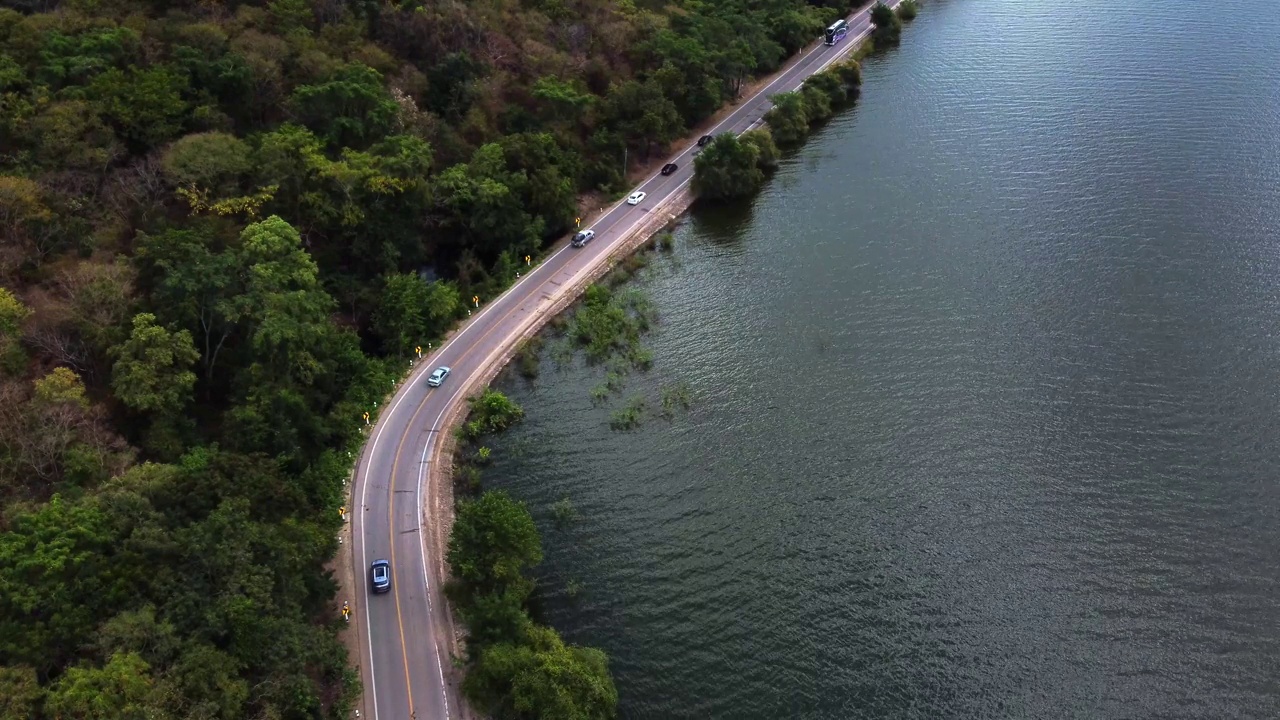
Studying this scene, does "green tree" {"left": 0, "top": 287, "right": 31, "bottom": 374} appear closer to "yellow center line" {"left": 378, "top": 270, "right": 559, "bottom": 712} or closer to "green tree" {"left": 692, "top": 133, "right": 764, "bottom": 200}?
"yellow center line" {"left": 378, "top": 270, "right": 559, "bottom": 712}

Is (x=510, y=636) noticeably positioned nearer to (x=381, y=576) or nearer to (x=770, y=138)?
(x=381, y=576)

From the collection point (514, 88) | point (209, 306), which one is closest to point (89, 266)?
point (209, 306)

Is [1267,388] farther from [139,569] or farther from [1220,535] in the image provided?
[139,569]

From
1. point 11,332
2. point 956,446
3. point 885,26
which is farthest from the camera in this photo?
point 885,26

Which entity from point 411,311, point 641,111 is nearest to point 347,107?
point 411,311

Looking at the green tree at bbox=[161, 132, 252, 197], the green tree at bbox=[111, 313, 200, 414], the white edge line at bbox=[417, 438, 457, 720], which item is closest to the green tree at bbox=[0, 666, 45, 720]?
the white edge line at bbox=[417, 438, 457, 720]

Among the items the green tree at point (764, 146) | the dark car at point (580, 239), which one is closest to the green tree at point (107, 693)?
Answer: the dark car at point (580, 239)
